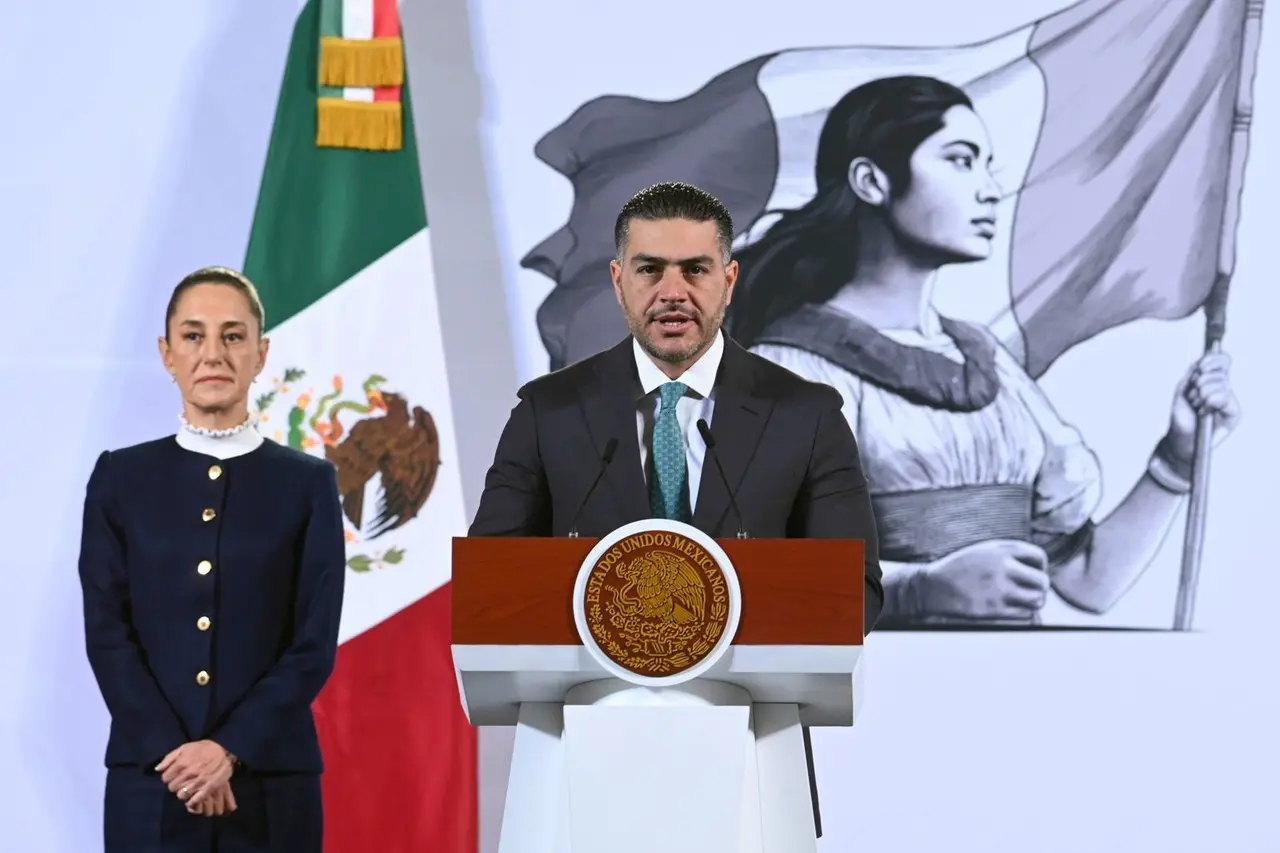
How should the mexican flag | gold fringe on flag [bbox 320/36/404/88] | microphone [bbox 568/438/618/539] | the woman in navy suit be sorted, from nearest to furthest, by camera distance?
microphone [bbox 568/438/618/539]
the woman in navy suit
the mexican flag
gold fringe on flag [bbox 320/36/404/88]

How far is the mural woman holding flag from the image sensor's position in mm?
4051

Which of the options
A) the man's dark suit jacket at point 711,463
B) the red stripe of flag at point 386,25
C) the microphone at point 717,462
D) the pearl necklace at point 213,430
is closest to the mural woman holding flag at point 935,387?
the red stripe of flag at point 386,25

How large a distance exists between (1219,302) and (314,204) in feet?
8.08

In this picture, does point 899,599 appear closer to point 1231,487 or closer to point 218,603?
point 1231,487

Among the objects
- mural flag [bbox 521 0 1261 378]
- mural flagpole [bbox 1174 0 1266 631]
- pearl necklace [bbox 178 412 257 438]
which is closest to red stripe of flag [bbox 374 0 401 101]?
mural flag [bbox 521 0 1261 378]

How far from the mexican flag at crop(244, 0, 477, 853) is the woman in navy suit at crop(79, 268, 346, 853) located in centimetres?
123

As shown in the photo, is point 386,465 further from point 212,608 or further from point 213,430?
point 212,608

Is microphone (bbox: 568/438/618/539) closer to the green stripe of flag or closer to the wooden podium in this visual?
the wooden podium

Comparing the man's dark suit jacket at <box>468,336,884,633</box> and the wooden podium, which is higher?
the man's dark suit jacket at <box>468,336,884,633</box>

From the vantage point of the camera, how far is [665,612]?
1674mm

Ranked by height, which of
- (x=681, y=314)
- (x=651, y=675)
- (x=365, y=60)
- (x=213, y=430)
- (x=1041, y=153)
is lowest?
(x=651, y=675)

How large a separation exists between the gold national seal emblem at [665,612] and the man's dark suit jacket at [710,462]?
0.28m

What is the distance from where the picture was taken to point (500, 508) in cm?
204

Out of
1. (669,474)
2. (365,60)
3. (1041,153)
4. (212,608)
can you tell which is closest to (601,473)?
(669,474)
